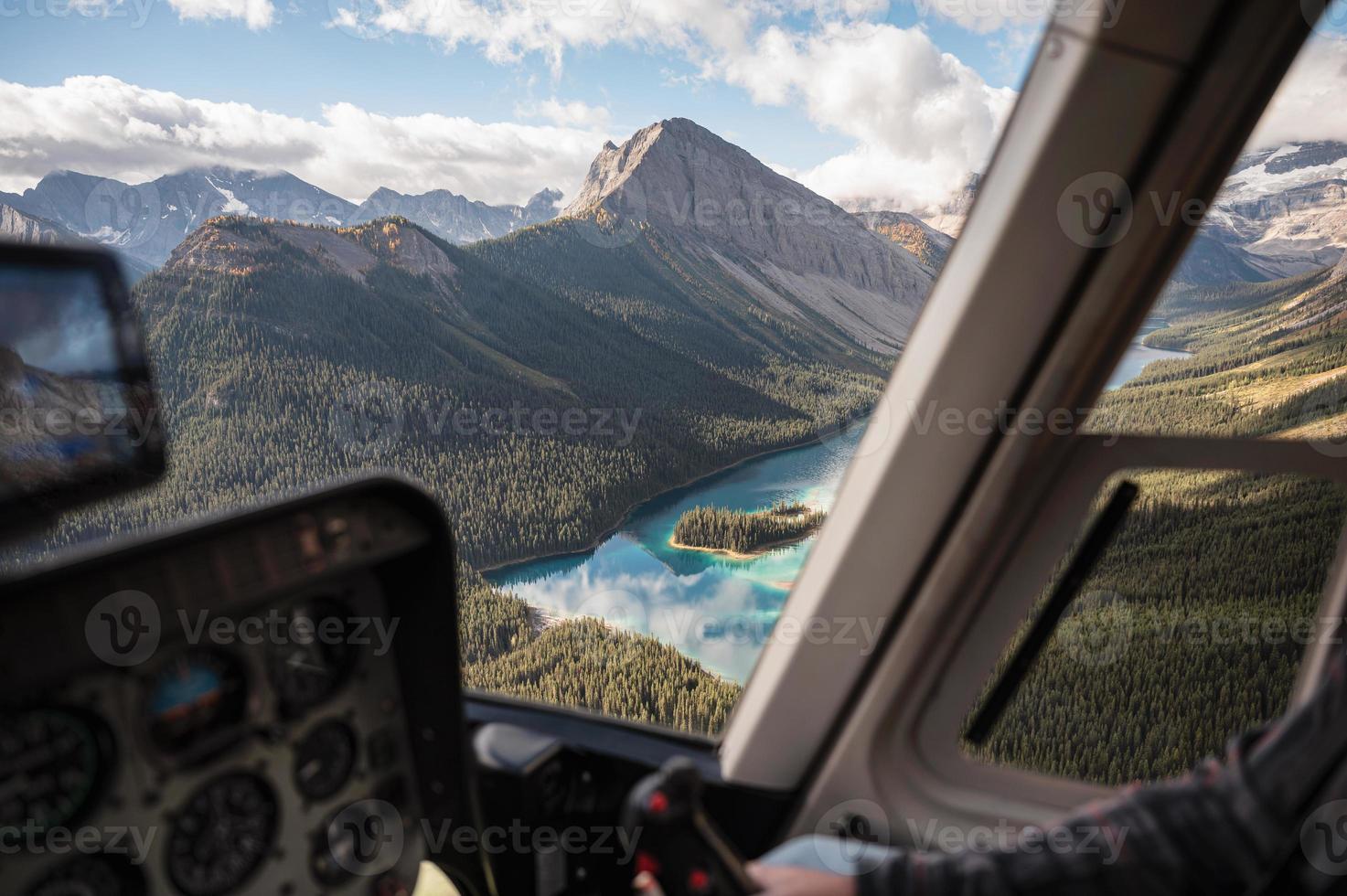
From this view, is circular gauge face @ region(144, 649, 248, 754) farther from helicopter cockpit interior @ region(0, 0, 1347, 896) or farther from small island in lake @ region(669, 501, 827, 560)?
small island in lake @ region(669, 501, 827, 560)

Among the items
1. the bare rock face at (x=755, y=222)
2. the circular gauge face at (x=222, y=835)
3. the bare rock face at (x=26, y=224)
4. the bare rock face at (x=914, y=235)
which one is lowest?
the circular gauge face at (x=222, y=835)

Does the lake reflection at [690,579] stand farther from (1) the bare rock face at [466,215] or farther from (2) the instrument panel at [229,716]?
(1) the bare rock face at [466,215]

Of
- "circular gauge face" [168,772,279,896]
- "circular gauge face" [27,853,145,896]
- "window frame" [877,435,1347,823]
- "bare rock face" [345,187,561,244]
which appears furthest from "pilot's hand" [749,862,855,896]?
"bare rock face" [345,187,561,244]

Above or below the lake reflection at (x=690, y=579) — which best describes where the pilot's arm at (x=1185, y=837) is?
above

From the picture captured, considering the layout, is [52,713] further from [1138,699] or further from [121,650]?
[1138,699]

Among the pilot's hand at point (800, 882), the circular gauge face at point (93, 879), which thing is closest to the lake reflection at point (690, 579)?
the pilot's hand at point (800, 882)

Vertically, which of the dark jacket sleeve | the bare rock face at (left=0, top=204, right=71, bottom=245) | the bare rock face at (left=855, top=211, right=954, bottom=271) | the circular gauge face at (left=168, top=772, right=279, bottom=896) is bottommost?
the circular gauge face at (left=168, top=772, right=279, bottom=896)

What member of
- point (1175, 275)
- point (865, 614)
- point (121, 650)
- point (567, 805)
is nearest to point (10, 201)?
point (121, 650)

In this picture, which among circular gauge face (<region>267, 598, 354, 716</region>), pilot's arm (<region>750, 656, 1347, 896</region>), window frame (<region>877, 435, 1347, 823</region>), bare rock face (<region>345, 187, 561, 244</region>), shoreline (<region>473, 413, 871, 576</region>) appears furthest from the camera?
bare rock face (<region>345, 187, 561, 244</region>)

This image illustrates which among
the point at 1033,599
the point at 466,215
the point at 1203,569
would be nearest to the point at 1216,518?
the point at 1203,569
